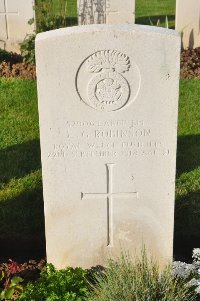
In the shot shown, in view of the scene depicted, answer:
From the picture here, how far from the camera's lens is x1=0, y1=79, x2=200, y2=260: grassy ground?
474 centimetres

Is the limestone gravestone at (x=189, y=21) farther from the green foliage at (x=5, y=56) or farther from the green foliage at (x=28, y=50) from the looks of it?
the green foliage at (x=5, y=56)

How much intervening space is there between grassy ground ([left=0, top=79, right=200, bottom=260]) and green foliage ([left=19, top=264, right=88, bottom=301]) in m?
0.75

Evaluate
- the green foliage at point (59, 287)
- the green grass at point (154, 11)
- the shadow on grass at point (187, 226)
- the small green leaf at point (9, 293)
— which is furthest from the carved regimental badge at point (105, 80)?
the green grass at point (154, 11)

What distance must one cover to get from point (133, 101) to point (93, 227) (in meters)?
1.00

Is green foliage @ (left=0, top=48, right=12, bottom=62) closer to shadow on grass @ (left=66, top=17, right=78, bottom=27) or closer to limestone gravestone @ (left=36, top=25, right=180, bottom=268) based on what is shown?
shadow on grass @ (left=66, top=17, right=78, bottom=27)

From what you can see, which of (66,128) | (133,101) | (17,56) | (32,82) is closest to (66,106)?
(66,128)

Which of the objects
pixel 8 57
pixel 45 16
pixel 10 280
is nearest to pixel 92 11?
pixel 45 16

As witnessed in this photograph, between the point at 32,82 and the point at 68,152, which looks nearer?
the point at 68,152

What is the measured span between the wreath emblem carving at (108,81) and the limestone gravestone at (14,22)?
20.6ft

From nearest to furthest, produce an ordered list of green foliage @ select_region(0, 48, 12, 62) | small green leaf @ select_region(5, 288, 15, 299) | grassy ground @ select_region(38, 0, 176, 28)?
1. small green leaf @ select_region(5, 288, 15, 299)
2. green foliage @ select_region(0, 48, 12, 62)
3. grassy ground @ select_region(38, 0, 176, 28)

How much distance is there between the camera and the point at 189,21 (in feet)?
31.3

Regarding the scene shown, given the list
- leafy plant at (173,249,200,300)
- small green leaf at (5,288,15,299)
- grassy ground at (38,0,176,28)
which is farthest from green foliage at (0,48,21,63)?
small green leaf at (5,288,15,299)

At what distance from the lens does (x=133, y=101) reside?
3.46 m

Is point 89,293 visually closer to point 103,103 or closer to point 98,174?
point 98,174
